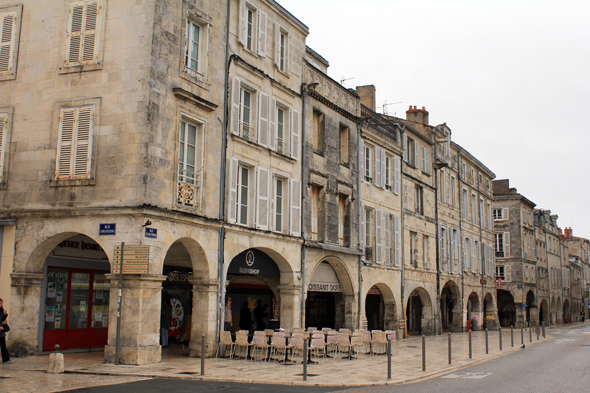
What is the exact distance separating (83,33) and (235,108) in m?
4.54

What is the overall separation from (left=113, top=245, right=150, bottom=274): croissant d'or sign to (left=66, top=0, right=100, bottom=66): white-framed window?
4931 mm

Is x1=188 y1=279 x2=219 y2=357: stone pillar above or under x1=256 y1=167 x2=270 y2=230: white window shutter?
under

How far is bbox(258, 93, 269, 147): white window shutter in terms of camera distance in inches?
710

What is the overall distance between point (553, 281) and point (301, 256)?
52.6 m

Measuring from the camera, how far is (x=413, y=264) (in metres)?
28.8

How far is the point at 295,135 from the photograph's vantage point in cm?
1991

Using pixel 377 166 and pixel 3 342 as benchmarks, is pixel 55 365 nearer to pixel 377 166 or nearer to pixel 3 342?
pixel 3 342

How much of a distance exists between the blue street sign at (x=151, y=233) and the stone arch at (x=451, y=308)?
23.5m

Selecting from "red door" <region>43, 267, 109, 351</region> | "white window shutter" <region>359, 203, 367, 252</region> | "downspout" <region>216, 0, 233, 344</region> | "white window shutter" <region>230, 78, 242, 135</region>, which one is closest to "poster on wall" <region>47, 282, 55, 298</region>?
"red door" <region>43, 267, 109, 351</region>

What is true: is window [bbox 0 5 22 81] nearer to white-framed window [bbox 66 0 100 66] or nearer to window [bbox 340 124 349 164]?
white-framed window [bbox 66 0 100 66]

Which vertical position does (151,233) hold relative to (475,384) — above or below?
above

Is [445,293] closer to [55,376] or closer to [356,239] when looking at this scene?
[356,239]

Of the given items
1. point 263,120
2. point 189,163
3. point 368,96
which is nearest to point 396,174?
point 368,96

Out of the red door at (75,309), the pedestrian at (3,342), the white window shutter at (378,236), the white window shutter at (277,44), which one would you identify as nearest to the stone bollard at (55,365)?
the pedestrian at (3,342)
